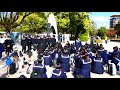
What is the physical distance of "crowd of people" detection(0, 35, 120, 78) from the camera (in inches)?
327

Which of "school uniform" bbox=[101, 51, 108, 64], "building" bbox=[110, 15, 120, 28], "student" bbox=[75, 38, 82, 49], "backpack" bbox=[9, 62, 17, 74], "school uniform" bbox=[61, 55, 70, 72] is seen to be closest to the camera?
"building" bbox=[110, 15, 120, 28]

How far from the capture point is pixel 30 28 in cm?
970

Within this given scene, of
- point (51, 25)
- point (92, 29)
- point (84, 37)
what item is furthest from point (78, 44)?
point (51, 25)

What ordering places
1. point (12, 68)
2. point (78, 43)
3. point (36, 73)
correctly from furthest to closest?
point (78, 43), point (12, 68), point (36, 73)

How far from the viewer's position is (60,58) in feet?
30.0

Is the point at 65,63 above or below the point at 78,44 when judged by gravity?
below

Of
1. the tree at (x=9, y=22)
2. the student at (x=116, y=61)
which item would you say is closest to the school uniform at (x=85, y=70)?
the student at (x=116, y=61)

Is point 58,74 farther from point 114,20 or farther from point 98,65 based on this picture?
point 114,20

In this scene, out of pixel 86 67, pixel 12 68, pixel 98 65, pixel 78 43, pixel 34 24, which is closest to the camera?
pixel 12 68

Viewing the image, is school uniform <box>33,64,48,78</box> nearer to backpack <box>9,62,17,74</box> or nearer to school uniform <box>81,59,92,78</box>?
backpack <box>9,62,17,74</box>

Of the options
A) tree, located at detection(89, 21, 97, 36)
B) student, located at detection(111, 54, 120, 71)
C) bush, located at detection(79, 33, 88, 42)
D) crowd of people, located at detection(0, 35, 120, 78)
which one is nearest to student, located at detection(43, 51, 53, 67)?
crowd of people, located at detection(0, 35, 120, 78)
